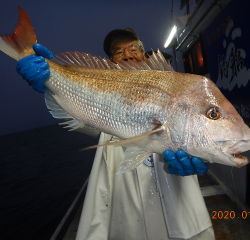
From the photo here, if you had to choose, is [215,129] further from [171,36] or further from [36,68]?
[171,36]

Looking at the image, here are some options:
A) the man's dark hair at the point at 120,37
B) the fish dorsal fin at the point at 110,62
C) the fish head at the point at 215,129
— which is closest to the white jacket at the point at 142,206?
the fish head at the point at 215,129

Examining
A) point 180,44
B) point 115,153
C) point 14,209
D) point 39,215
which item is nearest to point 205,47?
point 180,44

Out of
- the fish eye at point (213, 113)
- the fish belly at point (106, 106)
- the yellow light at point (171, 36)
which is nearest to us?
the fish eye at point (213, 113)

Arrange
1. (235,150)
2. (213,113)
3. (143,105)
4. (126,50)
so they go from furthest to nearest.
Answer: (126,50)
(143,105)
(213,113)
(235,150)

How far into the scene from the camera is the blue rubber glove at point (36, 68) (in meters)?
1.91

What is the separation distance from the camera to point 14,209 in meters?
9.27

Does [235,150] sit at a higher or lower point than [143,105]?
lower

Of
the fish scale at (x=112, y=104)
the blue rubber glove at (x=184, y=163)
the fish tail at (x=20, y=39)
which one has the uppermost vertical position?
the fish tail at (x=20, y=39)

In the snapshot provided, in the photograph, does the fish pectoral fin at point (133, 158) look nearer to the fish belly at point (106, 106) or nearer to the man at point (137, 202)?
the fish belly at point (106, 106)

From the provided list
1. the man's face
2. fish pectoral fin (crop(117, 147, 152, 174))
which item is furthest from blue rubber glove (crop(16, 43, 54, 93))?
fish pectoral fin (crop(117, 147, 152, 174))

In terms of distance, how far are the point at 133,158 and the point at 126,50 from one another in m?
1.88

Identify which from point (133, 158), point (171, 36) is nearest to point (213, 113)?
point (133, 158)

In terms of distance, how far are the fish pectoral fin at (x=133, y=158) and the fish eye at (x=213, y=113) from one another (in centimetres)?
61

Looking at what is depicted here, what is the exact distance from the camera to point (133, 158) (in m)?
1.59
